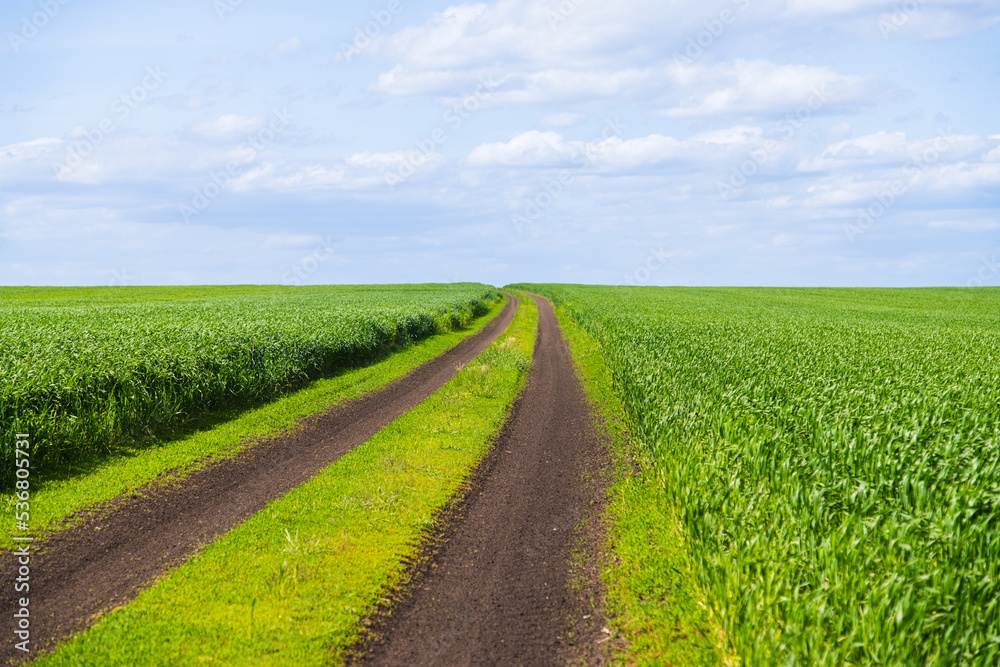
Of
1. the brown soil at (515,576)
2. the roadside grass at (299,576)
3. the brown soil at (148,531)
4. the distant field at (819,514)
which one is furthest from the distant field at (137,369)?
the distant field at (819,514)

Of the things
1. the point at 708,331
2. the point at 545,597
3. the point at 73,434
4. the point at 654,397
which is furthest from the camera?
the point at 708,331

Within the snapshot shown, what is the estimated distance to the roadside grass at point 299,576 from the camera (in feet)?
23.4

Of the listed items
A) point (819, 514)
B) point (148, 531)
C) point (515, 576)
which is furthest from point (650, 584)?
point (148, 531)

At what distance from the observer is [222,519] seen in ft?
35.5

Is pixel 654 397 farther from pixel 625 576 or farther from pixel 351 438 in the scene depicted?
pixel 351 438

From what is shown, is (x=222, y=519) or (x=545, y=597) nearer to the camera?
(x=545, y=597)

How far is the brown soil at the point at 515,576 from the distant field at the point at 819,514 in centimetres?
64

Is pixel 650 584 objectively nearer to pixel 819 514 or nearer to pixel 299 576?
pixel 819 514

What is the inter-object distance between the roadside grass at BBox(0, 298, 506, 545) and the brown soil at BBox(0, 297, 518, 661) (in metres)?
0.39

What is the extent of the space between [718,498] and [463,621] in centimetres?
347

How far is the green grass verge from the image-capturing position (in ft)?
23.7

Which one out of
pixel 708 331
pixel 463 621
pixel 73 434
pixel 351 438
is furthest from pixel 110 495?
pixel 708 331

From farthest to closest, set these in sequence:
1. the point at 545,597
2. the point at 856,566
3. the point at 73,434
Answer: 1. the point at 73,434
2. the point at 545,597
3. the point at 856,566

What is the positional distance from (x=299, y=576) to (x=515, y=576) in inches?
115
